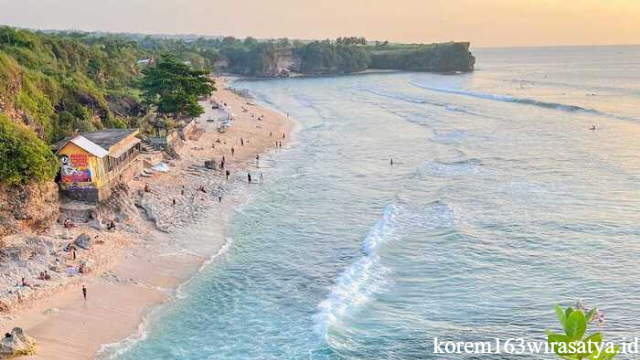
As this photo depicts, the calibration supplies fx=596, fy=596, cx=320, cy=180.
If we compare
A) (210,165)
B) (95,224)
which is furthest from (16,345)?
(210,165)

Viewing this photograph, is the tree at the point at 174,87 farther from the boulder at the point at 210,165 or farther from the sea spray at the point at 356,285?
the sea spray at the point at 356,285

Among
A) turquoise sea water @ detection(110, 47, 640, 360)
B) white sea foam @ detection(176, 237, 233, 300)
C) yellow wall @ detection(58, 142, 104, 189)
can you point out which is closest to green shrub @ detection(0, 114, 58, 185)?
yellow wall @ detection(58, 142, 104, 189)

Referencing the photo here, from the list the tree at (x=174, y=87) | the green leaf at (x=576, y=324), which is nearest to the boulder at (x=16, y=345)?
the green leaf at (x=576, y=324)

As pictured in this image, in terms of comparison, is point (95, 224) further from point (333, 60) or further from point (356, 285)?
point (333, 60)

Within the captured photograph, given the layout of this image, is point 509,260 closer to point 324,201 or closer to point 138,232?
point 324,201

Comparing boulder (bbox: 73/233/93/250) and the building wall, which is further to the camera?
the building wall

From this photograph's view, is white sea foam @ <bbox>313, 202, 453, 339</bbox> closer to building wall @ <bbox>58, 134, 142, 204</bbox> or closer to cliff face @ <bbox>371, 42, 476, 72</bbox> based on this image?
building wall @ <bbox>58, 134, 142, 204</bbox>

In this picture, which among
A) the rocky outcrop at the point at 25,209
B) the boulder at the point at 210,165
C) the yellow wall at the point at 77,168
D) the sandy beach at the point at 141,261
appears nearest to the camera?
the sandy beach at the point at 141,261
